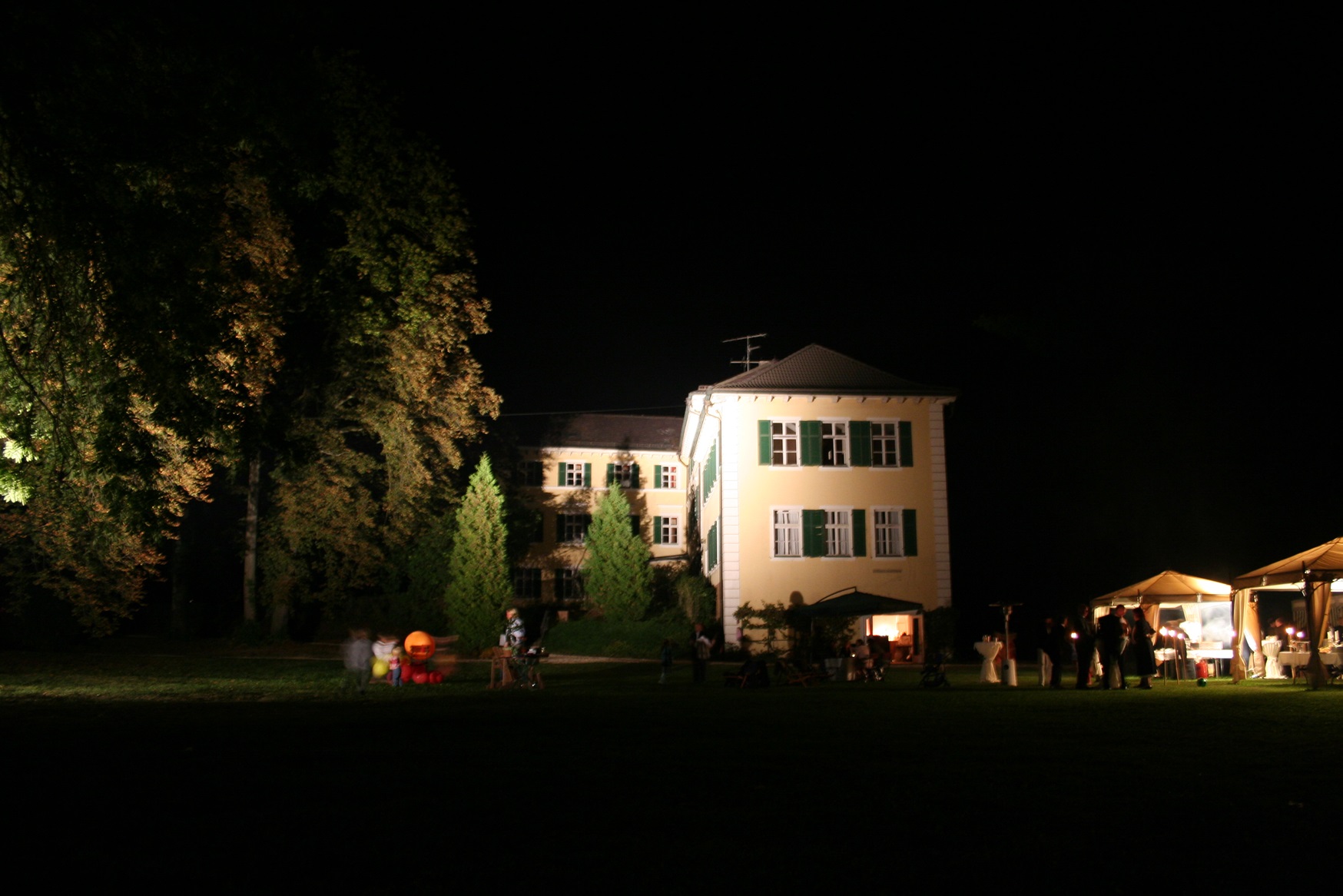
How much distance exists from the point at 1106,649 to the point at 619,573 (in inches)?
920

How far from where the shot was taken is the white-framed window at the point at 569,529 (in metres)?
51.2

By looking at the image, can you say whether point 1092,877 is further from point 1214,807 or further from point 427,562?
point 427,562

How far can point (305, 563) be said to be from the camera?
98.5 feet

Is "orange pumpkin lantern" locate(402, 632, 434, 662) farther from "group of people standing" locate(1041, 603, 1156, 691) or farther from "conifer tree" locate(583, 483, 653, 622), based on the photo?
"conifer tree" locate(583, 483, 653, 622)

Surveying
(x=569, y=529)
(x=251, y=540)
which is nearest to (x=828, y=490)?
(x=251, y=540)

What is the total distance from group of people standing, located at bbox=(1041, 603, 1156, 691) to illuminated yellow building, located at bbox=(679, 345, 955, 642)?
1177 cm

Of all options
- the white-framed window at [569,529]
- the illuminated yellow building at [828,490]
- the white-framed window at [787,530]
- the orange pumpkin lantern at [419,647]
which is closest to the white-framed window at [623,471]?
the white-framed window at [569,529]

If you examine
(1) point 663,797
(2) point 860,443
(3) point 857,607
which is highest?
(2) point 860,443

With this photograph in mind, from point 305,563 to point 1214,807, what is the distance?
88.9 ft

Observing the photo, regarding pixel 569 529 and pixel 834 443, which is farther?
pixel 569 529

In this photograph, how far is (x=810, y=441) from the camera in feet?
103

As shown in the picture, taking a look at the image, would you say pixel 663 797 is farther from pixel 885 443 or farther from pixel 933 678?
pixel 885 443

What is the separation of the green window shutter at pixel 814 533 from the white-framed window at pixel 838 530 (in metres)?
0.18

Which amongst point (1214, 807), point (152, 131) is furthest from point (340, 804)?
point (152, 131)
